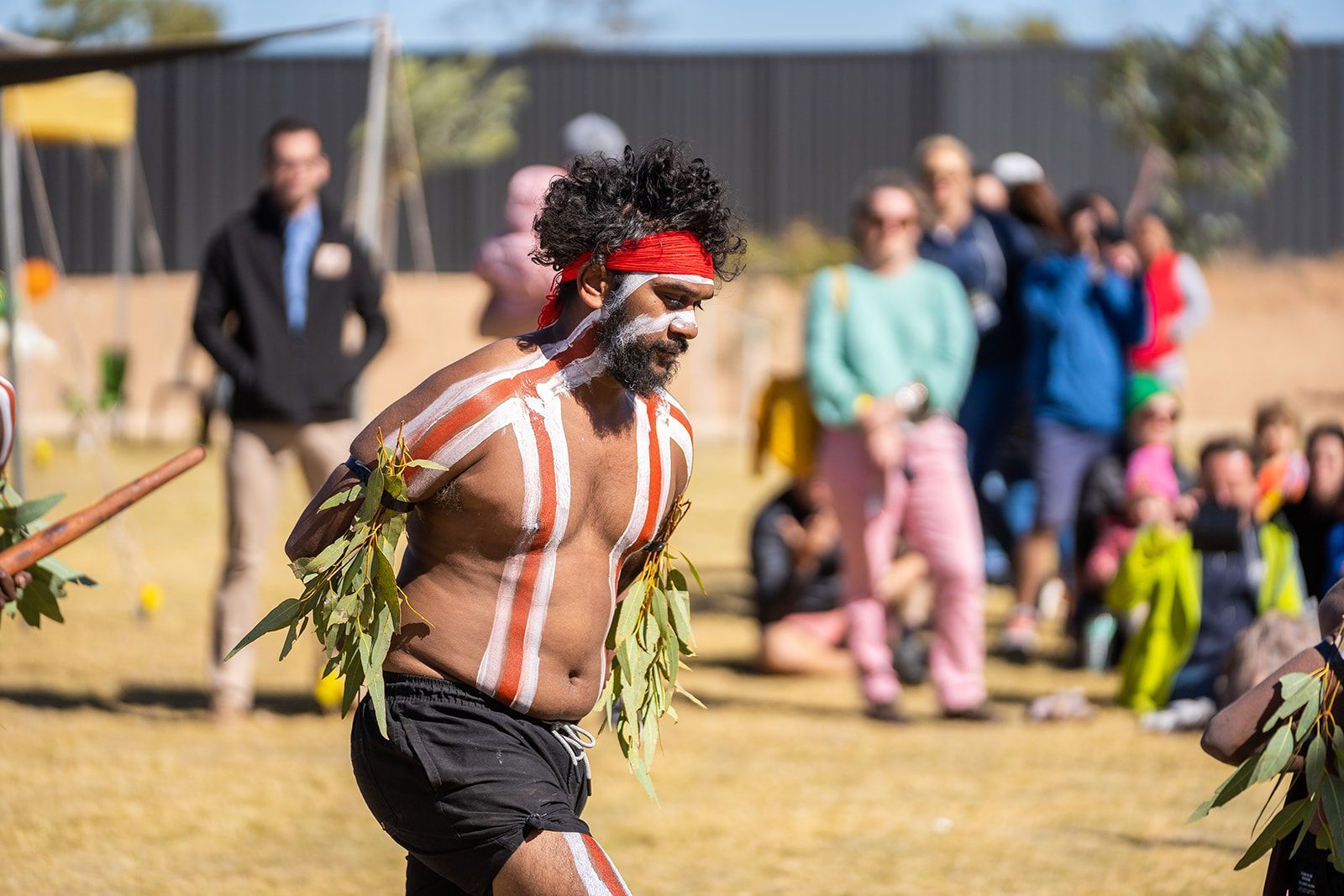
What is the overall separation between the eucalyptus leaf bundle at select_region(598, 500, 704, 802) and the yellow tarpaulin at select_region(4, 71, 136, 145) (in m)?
13.1

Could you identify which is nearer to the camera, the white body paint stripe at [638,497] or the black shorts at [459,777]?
the black shorts at [459,777]

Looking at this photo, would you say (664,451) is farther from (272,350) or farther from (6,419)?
(272,350)

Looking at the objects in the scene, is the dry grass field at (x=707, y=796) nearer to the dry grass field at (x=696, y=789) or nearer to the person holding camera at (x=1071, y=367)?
the dry grass field at (x=696, y=789)

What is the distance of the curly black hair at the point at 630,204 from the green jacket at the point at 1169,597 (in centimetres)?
460

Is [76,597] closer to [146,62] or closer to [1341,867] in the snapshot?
[146,62]

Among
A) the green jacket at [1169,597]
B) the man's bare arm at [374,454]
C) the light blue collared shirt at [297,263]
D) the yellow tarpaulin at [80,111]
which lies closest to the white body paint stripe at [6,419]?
the man's bare arm at [374,454]

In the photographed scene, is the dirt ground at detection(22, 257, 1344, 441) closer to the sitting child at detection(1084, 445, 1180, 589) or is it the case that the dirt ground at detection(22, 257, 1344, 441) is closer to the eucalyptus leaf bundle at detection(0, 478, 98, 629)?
the sitting child at detection(1084, 445, 1180, 589)

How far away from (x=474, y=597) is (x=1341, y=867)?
5.39 feet

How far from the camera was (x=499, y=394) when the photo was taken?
3189mm

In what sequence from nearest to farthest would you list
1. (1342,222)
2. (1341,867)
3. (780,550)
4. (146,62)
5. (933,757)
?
(1341,867), (146,62), (933,757), (780,550), (1342,222)

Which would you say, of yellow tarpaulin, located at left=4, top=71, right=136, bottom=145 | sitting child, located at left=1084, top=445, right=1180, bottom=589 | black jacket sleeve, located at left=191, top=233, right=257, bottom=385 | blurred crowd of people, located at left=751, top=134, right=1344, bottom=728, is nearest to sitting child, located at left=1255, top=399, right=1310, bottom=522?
blurred crowd of people, located at left=751, top=134, right=1344, bottom=728

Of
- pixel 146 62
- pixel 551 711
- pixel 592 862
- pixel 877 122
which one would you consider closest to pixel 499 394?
pixel 551 711

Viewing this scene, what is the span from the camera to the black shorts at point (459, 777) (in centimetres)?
313

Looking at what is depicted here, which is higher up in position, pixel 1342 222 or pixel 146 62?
pixel 146 62
